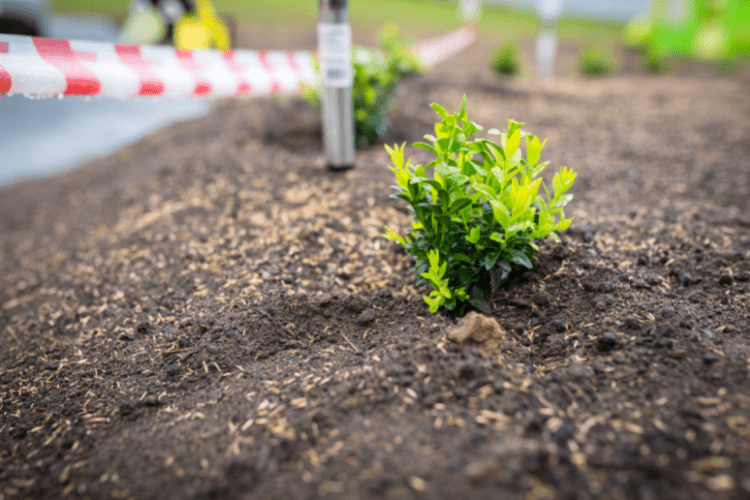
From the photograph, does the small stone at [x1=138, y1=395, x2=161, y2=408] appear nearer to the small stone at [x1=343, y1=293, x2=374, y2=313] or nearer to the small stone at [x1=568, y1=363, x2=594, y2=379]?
the small stone at [x1=343, y1=293, x2=374, y2=313]

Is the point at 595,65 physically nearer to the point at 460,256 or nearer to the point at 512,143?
the point at 512,143

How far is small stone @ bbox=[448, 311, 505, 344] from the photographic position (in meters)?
1.78

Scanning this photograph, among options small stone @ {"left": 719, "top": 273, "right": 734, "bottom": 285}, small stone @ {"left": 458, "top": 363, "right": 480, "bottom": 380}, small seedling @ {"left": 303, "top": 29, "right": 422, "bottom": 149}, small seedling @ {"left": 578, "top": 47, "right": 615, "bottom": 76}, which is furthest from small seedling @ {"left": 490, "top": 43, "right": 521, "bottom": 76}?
small stone @ {"left": 458, "top": 363, "right": 480, "bottom": 380}

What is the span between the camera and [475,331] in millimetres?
1797

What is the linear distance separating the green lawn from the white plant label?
13.1 metres

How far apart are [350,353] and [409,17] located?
18.8m

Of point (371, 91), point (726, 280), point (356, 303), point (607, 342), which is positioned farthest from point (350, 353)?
point (371, 91)

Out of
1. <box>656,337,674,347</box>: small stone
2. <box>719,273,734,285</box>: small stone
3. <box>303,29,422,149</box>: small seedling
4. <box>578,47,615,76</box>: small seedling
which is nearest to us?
<box>656,337,674,347</box>: small stone

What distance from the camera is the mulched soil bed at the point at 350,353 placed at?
4.56 ft

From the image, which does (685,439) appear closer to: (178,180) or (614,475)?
(614,475)

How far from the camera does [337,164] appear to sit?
11.6 ft

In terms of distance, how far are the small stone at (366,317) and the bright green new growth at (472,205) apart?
342 mm

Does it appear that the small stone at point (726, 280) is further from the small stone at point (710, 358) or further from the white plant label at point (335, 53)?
the white plant label at point (335, 53)

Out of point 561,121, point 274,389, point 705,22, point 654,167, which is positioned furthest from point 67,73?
point 705,22
